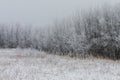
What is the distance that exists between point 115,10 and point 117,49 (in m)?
8.24

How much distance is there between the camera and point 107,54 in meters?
38.4

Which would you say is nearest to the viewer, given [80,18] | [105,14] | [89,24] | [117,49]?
[117,49]

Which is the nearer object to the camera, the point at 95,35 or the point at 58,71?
the point at 58,71

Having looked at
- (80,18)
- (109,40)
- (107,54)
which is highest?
(80,18)

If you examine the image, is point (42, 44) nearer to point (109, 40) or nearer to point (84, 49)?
point (84, 49)

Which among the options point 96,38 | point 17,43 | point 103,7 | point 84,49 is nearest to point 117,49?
point 96,38

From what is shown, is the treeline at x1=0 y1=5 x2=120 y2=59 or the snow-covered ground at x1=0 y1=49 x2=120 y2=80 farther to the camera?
the treeline at x1=0 y1=5 x2=120 y2=59

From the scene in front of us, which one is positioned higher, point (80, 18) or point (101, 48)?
point (80, 18)

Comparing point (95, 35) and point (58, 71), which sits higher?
point (58, 71)

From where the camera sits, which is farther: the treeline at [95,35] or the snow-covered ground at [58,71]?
the treeline at [95,35]

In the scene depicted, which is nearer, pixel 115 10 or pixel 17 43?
pixel 115 10

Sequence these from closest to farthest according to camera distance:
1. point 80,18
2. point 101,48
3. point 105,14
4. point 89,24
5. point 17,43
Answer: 1. point 101,48
2. point 105,14
3. point 89,24
4. point 80,18
5. point 17,43

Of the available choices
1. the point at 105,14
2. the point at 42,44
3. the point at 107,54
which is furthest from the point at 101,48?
the point at 42,44

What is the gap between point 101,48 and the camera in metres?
39.2
